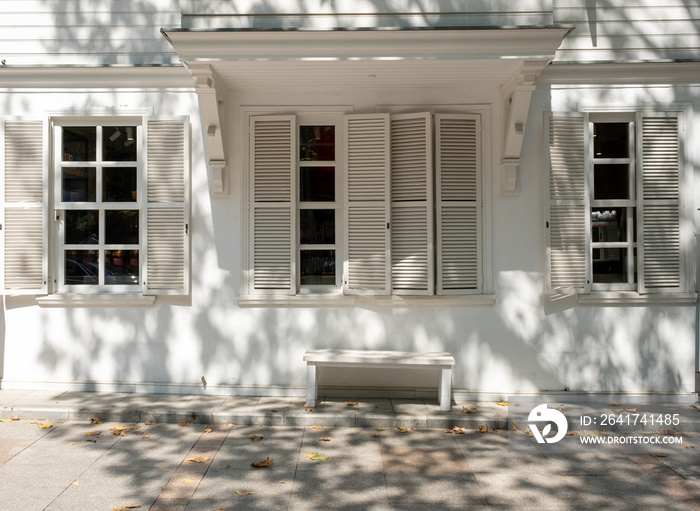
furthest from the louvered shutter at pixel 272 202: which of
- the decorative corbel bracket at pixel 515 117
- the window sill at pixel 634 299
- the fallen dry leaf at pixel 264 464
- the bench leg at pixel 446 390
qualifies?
the window sill at pixel 634 299

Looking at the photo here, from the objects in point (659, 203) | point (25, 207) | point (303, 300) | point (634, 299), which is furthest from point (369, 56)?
point (25, 207)

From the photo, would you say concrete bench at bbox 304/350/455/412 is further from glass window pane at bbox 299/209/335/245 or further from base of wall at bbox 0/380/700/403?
glass window pane at bbox 299/209/335/245

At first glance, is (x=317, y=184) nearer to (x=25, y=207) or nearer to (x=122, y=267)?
(x=122, y=267)

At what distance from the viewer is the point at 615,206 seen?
6.64 metres

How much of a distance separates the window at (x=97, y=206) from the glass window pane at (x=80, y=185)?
0.01 m

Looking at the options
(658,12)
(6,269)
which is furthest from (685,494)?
(6,269)

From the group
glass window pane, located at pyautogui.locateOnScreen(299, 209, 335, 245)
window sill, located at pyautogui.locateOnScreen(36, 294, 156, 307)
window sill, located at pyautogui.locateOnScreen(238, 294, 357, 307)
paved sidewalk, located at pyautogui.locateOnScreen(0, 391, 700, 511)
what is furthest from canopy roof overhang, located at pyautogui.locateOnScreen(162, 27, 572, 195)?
paved sidewalk, located at pyautogui.locateOnScreen(0, 391, 700, 511)

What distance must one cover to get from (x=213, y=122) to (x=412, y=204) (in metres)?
2.23

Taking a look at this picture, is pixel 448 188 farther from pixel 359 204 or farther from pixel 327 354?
pixel 327 354

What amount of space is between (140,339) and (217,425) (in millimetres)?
1444

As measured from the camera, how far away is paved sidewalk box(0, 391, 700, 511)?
4.26 meters

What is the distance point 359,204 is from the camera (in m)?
6.57

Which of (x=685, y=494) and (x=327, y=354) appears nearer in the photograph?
(x=685, y=494)

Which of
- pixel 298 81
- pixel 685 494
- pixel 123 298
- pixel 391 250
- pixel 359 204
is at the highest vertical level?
pixel 298 81
